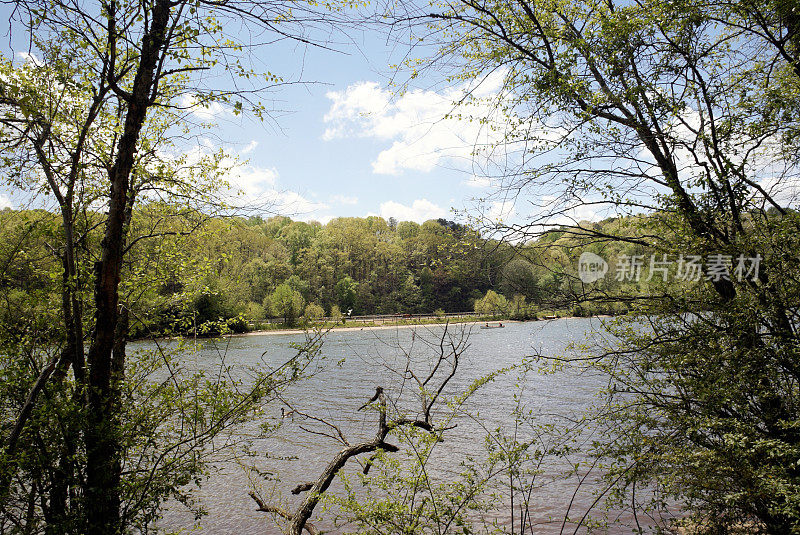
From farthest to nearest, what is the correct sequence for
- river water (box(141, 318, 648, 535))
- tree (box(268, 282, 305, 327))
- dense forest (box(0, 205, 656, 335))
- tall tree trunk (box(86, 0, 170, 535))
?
tree (box(268, 282, 305, 327))
river water (box(141, 318, 648, 535))
dense forest (box(0, 205, 656, 335))
tall tree trunk (box(86, 0, 170, 535))

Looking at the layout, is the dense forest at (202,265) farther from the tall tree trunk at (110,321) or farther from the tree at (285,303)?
the tree at (285,303)

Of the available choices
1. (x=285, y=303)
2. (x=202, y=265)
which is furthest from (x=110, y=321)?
(x=285, y=303)

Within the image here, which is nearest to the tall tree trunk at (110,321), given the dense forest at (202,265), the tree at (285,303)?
the dense forest at (202,265)

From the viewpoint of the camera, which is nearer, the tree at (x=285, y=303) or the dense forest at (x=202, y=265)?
the dense forest at (x=202, y=265)

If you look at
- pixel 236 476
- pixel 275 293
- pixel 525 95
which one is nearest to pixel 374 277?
pixel 275 293

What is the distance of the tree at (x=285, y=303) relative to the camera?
52.2m

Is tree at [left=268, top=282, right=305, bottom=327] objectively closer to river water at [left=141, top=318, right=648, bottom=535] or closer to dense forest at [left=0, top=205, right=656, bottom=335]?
river water at [left=141, top=318, right=648, bottom=535]

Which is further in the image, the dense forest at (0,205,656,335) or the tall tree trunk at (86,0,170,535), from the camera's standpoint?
the dense forest at (0,205,656,335)

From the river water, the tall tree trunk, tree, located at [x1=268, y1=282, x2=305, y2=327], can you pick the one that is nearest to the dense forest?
the tall tree trunk

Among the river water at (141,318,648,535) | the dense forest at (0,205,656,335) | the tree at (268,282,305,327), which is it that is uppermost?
the dense forest at (0,205,656,335)

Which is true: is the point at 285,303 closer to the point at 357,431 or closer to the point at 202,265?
the point at 357,431

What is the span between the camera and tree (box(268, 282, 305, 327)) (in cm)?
5225

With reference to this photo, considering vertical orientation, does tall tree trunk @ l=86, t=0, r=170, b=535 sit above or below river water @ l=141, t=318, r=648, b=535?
above

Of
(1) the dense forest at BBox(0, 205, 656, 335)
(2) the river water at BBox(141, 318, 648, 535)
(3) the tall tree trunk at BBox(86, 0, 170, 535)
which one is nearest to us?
(3) the tall tree trunk at BBox(86, 0, 170, 535)
